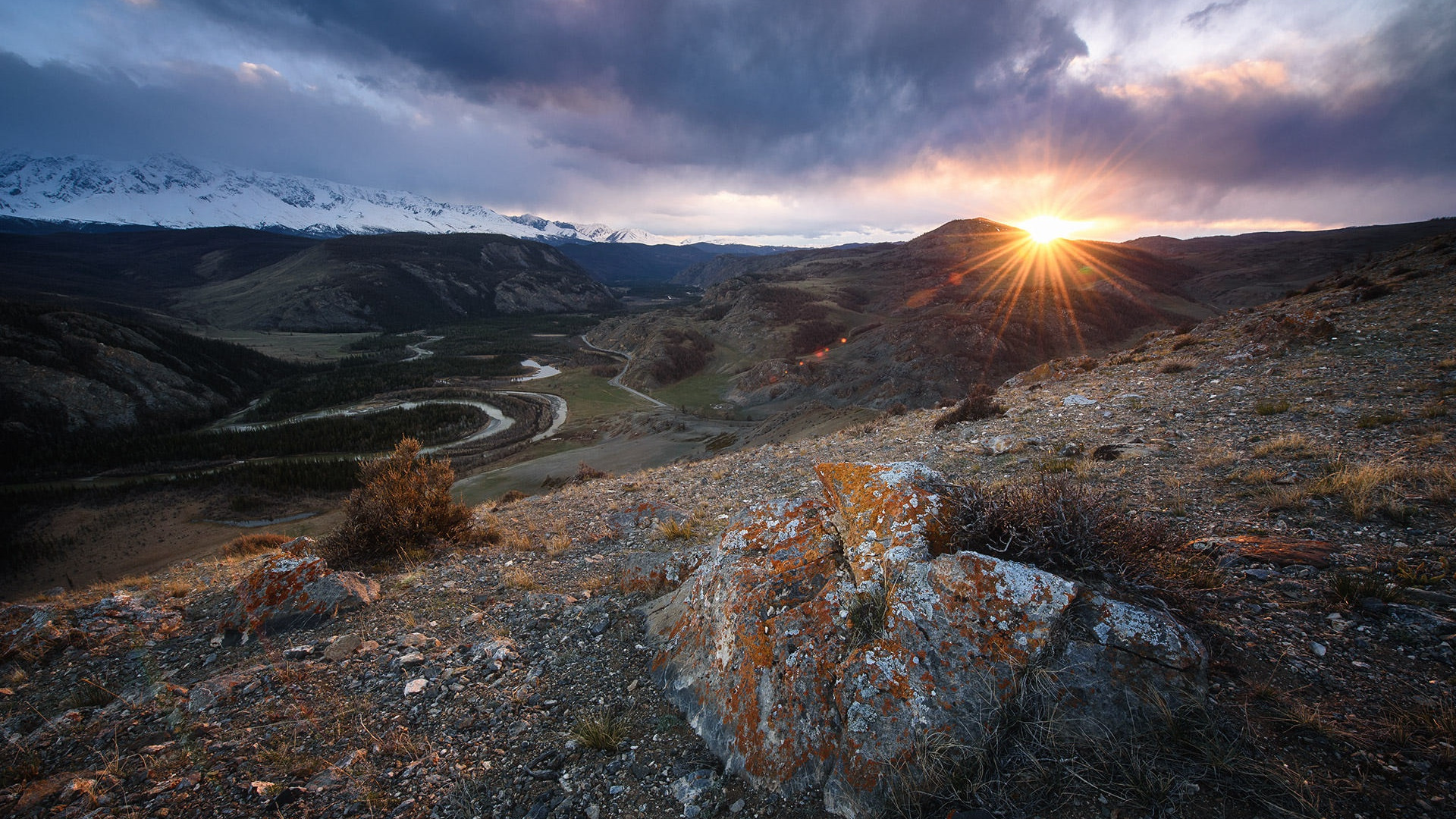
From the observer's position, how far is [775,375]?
5856 centimetres

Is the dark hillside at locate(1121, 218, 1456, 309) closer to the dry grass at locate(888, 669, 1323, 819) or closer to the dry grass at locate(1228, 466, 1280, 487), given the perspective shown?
→ the dry grass at locate(1228, 466, 1280, 487)

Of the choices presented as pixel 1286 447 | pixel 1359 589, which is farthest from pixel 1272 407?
pixel 1359 589

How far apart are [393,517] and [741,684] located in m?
7.20

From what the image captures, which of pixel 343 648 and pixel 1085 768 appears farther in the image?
pixel 343 648

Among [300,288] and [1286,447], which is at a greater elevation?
[300,288]

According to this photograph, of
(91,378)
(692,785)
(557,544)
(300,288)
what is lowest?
→ (91,378)

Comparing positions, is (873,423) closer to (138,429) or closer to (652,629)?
(652,629)

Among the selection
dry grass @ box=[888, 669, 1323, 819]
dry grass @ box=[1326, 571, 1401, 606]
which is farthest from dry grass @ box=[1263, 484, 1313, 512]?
dry grass @ box=[888, 669, 1323, 819]

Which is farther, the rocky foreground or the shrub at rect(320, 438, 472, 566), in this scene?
the shrub at rect(320, 438, 472, 566)

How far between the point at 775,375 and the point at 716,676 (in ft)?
182

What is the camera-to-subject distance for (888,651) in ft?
10.1

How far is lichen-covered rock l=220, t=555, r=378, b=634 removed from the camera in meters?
5.70

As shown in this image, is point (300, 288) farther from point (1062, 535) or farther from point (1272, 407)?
point (1272, 407)

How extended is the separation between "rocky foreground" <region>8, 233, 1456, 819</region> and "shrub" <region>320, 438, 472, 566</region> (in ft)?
3.04
